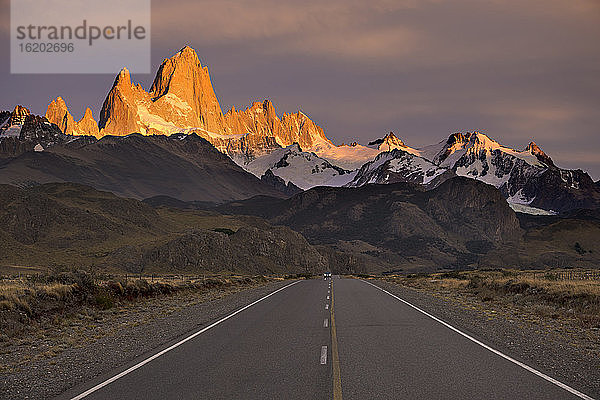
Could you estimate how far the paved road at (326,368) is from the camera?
31.9 feet

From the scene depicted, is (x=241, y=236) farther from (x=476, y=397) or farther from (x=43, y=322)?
(x=476, y=397)

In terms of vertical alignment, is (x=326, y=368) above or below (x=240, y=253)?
below

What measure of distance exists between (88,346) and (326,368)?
7256 millimetres

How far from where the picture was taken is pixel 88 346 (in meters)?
15.1

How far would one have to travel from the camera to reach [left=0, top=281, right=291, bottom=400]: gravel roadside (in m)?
10.7

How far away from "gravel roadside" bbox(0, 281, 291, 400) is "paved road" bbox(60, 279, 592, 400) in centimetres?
68

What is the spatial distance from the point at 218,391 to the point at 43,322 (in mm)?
11960

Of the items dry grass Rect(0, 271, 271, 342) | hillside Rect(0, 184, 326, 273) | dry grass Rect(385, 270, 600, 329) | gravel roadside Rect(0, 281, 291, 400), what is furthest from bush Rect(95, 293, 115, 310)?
hillside Rect(0, 184, 326, 273)

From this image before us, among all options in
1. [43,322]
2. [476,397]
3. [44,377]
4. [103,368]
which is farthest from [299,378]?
[43,322]

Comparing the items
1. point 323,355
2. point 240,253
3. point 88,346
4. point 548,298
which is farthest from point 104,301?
point 240,253

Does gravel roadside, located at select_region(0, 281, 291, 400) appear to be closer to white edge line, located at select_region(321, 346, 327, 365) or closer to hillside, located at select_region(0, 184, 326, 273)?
white edge line, located at select_region(321, 346, 327, 365)

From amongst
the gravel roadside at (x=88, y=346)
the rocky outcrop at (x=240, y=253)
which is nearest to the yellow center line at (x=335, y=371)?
the gravel roadside at (x=88, y=346)

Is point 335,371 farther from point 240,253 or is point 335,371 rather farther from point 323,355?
point 240,253

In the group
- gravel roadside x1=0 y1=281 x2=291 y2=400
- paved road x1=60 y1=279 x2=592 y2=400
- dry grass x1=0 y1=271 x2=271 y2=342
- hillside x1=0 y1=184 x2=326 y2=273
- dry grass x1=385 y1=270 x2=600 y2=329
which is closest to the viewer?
paved road x1=60 y1=279 x2=592 y2=400
